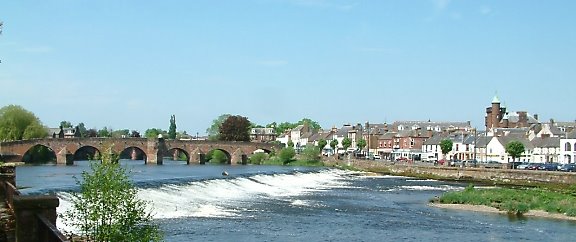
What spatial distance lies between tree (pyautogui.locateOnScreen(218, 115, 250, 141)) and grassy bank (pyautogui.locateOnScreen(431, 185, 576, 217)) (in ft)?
350

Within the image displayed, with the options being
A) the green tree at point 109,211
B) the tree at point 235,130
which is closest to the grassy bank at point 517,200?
the green tree at point 109,211

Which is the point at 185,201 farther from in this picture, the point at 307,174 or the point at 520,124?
the point at 520,124

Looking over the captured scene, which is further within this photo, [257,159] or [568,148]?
[257,159]

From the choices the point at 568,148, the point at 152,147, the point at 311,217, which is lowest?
the point at 311,217

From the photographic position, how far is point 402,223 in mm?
39969

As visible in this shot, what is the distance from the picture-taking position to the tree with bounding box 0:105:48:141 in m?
114

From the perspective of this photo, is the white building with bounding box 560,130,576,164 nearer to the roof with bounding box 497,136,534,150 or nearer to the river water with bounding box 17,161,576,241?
the roof with bounding box 497,136,534,150

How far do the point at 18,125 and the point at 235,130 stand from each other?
Answer: 180 ft

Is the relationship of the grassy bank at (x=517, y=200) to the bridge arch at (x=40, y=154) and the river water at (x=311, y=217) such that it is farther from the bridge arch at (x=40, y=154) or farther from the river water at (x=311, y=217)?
the bridge arch at (x=40, y=154)

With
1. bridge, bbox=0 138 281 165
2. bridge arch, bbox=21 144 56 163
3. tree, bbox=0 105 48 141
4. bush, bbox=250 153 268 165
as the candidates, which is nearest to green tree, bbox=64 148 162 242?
bridge, bbox=0 138 281 165

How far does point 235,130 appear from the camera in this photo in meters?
159

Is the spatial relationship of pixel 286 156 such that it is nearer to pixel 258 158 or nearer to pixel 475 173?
pixel 258 158

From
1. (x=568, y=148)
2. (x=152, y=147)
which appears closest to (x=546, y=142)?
(x=568, y=148)

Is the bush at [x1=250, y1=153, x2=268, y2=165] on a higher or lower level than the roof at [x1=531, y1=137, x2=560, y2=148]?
lower
